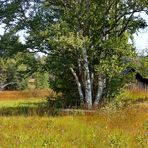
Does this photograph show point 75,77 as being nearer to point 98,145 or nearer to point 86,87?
point 86,87

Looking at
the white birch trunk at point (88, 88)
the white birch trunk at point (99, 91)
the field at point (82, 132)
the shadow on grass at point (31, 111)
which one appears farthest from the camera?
the white birch trunk at point (99, 91)

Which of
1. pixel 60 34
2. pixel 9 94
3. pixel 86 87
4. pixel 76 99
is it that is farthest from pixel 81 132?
pixel 9 94

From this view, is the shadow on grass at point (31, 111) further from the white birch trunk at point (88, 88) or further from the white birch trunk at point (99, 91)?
the white birch trunk at point (99, 91)

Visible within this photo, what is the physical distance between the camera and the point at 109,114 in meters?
19.2

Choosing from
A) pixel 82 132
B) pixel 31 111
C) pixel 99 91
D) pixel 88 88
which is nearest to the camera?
pixel 82 132

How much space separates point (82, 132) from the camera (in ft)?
47.2

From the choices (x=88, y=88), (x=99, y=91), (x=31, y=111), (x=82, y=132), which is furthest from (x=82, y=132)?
(x=99, y=91)

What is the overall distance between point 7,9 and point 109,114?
9.36m

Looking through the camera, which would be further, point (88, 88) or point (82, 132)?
point (88, 88)

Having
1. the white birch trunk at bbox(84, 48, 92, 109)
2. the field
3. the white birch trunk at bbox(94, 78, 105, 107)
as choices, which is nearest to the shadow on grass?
the white birch trunk at bbox(84, 48, 92, 109)

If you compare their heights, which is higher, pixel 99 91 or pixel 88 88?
pixel 88 88

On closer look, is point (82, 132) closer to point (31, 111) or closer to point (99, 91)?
point (31, 111)

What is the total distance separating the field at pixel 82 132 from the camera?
1195cm

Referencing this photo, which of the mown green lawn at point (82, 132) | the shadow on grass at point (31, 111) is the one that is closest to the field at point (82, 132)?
the mown green lawn at point (82, 132)
